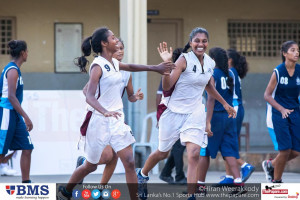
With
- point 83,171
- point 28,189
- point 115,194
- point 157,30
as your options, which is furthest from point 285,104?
point 157,30

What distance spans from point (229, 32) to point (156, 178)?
16.0ft


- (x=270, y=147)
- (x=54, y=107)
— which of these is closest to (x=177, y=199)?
(x=54, y=107)

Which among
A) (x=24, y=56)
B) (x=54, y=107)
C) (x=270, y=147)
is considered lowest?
(x=270, y=147)

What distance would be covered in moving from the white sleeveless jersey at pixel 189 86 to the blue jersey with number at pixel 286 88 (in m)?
1.44

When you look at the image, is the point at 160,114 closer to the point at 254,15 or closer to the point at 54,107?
the point at 54,107

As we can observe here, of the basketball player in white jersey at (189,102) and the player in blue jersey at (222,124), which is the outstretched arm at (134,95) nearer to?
the basketball player in white jersey at (189,102)

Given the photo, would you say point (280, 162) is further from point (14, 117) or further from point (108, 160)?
point (14, 117)

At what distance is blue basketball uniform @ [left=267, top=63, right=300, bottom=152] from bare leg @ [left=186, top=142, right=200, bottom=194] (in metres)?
1.67

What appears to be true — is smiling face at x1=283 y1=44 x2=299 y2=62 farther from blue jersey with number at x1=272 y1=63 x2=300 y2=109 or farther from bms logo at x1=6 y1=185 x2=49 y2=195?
bms logo at x1=6 y1=185 x2=49 y2=195

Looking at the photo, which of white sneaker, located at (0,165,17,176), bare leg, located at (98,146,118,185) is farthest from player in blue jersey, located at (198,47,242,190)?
white sneaker, located at (0,165,17,176)

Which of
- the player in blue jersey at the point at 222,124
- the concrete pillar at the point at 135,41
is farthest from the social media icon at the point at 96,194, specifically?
the concrete pillar at the point at 135,41

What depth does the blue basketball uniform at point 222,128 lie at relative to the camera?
938 cm

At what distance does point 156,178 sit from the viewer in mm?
11258

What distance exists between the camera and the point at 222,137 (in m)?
9.45
